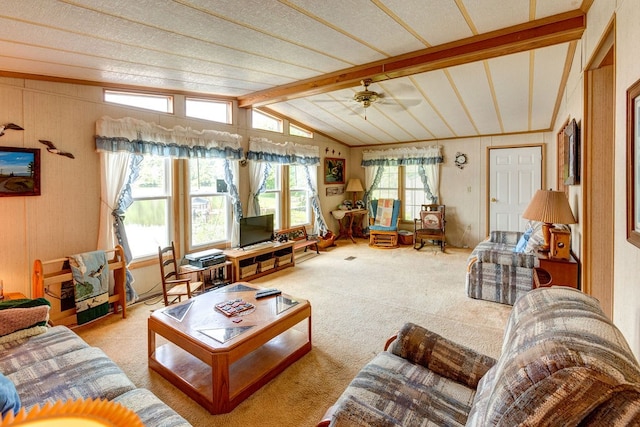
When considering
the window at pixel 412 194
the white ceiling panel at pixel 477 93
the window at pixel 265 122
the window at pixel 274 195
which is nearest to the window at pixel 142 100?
the window at pixel 265 122

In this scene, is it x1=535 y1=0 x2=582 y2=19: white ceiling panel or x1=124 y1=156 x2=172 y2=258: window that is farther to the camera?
x1=124 y1=156 x2=172 y2=258: window

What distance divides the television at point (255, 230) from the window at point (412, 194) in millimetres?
3540

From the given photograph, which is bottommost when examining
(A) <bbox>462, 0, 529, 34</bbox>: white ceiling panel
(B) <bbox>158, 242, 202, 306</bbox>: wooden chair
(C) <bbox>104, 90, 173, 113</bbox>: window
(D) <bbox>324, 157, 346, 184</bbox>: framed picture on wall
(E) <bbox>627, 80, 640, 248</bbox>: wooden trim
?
(B) <bbox>158, 242, 202, 306</bbox>: wooden chair

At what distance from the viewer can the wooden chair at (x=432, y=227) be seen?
631 centimetres

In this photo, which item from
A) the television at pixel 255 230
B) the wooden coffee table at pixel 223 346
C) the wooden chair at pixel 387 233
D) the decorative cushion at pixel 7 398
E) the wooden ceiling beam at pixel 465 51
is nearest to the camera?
the decorative cushion at pixel 7 398

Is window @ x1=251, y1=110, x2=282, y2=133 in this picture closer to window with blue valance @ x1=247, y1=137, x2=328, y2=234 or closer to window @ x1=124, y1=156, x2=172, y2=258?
window with blue valance @ x1=247, y1=137, x2=328, y2=234

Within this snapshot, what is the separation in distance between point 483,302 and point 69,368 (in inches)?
150

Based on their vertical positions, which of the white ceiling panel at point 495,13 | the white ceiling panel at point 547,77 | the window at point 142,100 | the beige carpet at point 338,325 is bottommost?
the beige carpet at point 338,325

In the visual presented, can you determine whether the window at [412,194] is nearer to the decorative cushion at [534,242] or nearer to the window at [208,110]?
the decorative cushion at [534,242]

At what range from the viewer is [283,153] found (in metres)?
5.72

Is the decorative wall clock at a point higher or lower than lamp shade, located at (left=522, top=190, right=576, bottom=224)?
higher

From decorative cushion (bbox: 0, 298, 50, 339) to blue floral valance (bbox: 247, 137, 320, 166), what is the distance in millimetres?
3349

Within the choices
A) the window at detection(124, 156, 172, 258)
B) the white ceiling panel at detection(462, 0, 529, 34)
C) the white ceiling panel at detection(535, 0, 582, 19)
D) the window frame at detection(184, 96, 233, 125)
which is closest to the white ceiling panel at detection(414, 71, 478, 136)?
the white ceiling panel at detection(462, 0, 529, 34)

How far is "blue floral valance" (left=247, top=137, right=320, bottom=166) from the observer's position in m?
5.13
